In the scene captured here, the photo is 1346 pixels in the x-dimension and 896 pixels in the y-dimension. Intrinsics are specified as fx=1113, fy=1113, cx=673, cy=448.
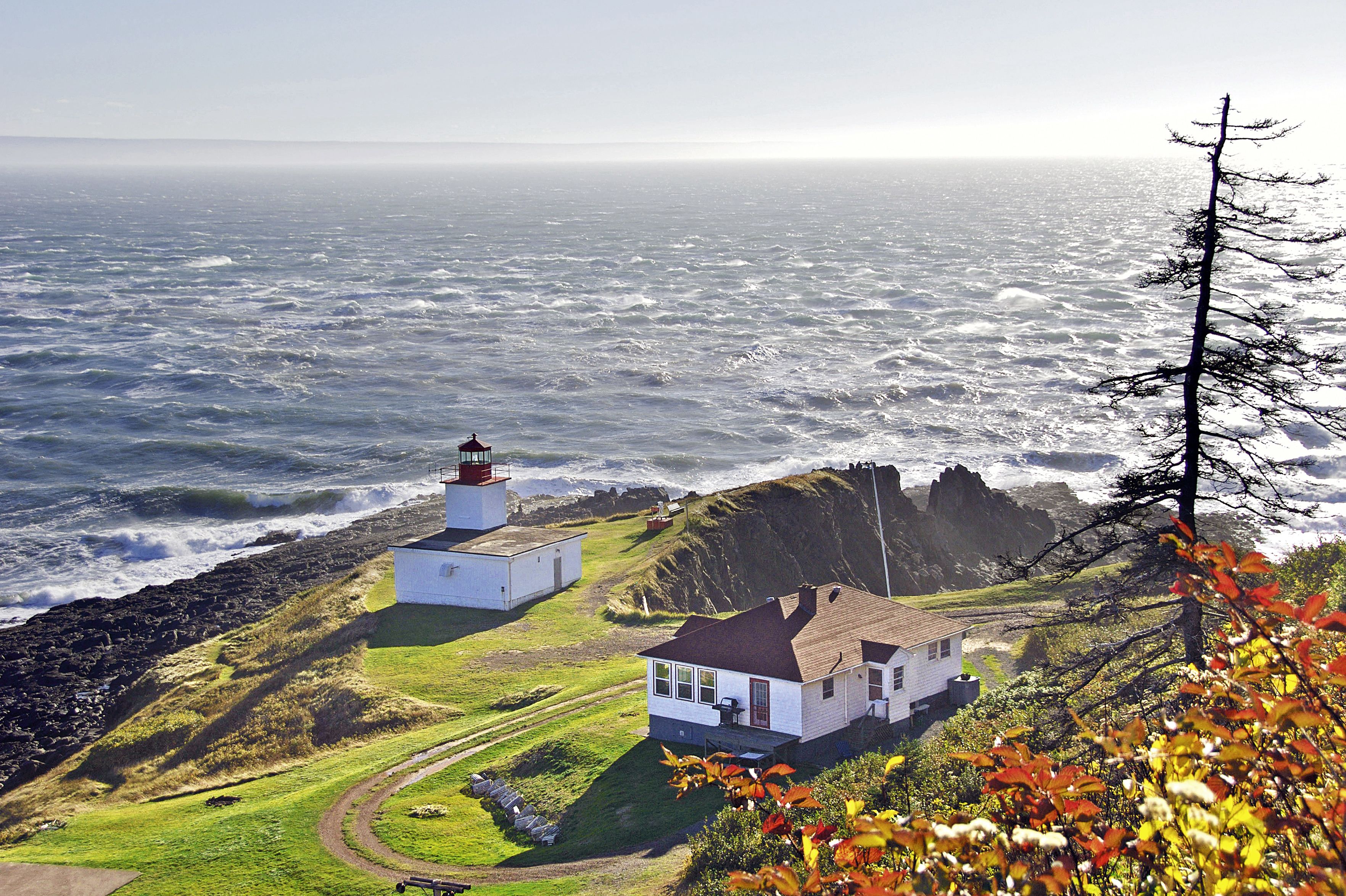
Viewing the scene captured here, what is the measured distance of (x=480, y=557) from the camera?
41938mm

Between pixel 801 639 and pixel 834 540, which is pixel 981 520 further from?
pixel 801 639

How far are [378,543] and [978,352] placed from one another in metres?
67.0

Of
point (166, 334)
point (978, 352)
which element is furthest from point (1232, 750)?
point (166, 334)

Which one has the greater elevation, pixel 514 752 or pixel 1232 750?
pixel 1232 750

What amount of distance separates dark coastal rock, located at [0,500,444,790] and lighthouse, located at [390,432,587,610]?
751 cm

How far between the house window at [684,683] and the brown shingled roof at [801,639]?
0.84ft

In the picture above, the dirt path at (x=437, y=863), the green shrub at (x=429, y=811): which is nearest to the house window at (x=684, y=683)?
the dirt path at (x=437, y=863)

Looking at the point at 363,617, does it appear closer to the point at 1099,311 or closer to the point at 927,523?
the point at 927,523

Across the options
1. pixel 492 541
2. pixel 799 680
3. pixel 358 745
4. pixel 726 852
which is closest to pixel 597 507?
pixel 492 541

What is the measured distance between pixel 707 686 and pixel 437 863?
8.01 meters

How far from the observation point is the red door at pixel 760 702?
Answer: 27.3 meters

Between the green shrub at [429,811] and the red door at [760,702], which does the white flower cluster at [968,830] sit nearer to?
the red door at [760,702]

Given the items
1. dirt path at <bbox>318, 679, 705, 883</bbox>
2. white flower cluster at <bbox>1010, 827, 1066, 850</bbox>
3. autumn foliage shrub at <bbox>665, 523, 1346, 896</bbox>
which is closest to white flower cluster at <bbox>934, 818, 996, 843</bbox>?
autumn foliage shrub at <bbox>665, 523, 1346, 896</bbox>

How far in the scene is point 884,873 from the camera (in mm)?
8336
